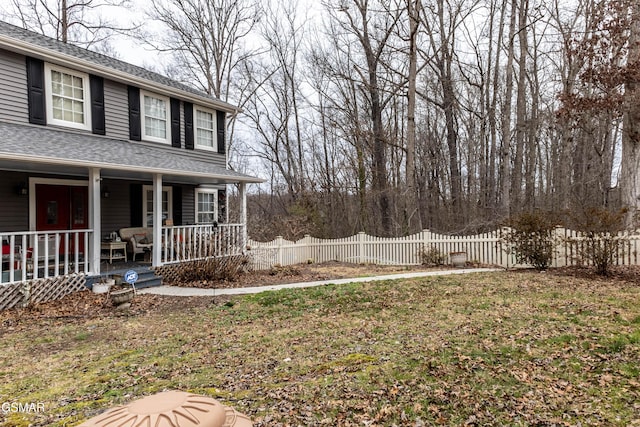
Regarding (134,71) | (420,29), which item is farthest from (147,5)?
(420,29)

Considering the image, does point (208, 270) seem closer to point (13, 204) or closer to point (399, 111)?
point (13, 204)

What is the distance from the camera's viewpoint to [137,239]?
10914 millimetres

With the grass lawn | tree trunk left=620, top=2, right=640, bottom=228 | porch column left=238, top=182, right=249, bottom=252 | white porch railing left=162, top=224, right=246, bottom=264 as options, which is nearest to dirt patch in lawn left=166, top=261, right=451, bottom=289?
white porch railing left=162, top=224, right=246, bottom=264

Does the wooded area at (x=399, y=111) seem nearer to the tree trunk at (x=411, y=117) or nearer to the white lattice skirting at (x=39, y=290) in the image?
the tree trunk at (x=411, y=117)

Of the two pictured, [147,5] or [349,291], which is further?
[147,5]

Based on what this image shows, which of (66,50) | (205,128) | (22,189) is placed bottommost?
(22,189)

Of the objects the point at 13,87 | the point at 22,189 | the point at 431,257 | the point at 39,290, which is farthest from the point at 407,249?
the point at 13,87

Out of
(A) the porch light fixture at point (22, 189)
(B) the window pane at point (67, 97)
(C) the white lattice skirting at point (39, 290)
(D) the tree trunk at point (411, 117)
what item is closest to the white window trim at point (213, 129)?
(B) the window pane at point (67, 97)

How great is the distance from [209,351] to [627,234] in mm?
9739

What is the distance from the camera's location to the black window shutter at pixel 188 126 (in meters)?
12.9

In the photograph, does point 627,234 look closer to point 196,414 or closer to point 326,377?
point 326,377

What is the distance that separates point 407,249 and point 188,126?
8710 millimetres

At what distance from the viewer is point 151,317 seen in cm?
672

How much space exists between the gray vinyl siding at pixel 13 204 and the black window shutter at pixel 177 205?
4.25m
